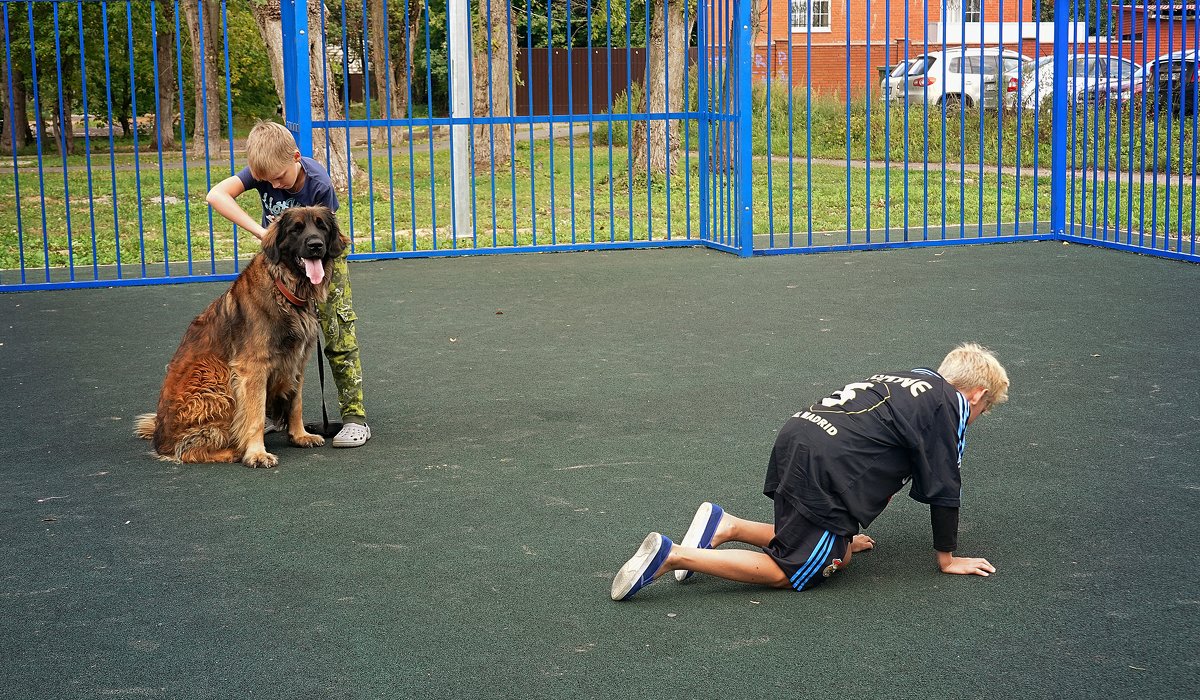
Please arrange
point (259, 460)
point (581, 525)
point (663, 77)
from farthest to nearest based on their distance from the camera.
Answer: point (663, 77), point (259, 460), point (581, 525)

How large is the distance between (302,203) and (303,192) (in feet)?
0.17

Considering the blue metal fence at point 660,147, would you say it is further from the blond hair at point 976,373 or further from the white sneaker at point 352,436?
the blond hair at point 976,373

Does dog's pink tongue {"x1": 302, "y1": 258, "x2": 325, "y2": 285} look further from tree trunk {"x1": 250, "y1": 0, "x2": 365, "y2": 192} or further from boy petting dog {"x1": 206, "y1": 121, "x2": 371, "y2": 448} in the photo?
tree trunk {"x1": 250, "y1": 0, "x2": 365, "y2": 192}

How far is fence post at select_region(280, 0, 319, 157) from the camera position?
36.3ft

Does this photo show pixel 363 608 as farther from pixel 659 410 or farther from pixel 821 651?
pixel 659 410

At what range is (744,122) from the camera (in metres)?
12.3

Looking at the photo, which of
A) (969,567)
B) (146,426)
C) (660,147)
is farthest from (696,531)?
(660,147)

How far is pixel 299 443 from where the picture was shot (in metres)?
6.18

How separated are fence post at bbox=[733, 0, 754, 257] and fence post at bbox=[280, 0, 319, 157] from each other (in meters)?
3.97

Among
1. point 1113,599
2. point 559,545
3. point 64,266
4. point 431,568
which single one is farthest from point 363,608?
point 64,266

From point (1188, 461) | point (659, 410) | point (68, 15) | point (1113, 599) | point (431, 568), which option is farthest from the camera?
point (68, 15)

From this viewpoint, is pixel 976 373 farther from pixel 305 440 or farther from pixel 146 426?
pixel 146 426

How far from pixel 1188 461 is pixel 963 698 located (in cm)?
263

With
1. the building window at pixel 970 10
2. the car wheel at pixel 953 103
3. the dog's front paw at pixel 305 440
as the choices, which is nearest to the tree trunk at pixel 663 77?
the building window at pixel 970 10
